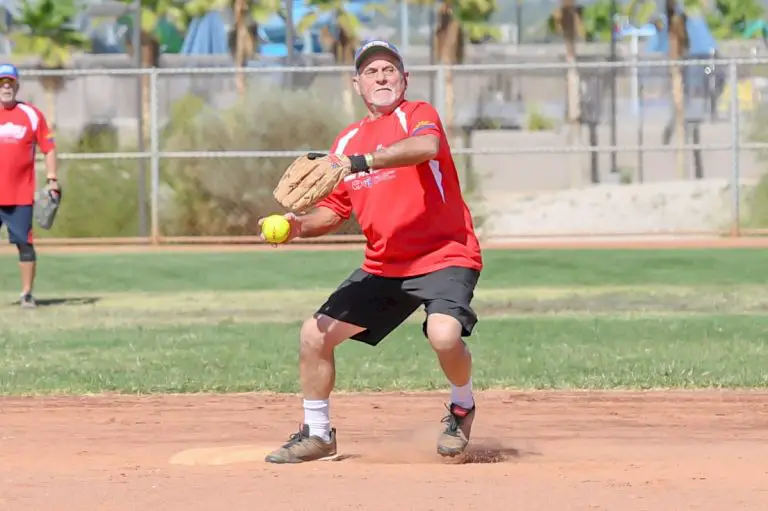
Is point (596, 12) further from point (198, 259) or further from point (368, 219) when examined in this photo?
point (368, 219)

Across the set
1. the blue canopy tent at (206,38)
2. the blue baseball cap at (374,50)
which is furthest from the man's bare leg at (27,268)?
the blue canopy tent at (206,38)

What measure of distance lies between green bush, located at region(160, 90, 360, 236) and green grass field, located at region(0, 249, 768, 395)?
8.99 ft

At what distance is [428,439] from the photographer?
777 centimetres

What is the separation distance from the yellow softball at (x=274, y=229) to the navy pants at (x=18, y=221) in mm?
8245

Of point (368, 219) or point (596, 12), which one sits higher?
point (596, 12)

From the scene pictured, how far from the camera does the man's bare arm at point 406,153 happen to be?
6.46m

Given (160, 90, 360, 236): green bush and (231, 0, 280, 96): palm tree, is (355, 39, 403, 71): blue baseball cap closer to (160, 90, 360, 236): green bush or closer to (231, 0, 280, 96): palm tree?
(160, 90, 360, 236): green bush

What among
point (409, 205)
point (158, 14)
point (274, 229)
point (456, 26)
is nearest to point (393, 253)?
point (409, 205)

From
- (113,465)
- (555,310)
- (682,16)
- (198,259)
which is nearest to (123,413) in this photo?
(113,465)

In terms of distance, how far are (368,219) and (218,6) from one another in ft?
144

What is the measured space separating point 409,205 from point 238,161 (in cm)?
1614

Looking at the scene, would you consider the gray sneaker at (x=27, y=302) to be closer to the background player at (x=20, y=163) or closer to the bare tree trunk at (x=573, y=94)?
the background player at (x=20, y=163)

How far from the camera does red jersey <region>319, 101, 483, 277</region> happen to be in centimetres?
687

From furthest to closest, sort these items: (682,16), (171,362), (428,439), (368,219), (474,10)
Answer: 1. (474,10)
2. (682,16)
3. (171,362)
4. (428,439)
5. (368,219)
